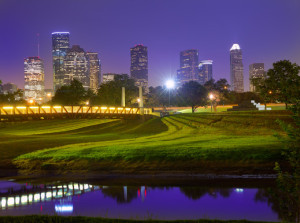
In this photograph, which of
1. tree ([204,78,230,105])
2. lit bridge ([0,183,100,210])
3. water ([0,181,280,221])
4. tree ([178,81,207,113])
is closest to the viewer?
water ([0,181,280,221])

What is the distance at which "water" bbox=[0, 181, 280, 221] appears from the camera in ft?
55.4

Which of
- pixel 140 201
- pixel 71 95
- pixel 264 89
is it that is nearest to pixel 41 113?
pixel 140 201

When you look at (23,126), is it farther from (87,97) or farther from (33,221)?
(33,221)

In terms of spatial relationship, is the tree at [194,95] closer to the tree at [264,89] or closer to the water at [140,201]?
the tree at [264,89]

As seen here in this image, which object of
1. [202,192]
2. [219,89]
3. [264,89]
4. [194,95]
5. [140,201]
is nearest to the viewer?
[140,201]

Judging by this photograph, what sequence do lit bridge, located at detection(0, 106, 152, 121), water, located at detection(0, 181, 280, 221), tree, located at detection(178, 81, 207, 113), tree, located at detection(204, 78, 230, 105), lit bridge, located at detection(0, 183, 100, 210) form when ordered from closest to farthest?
water, located at detection(0, 181, 280, 221) < lit bridge, located at detection(0, 183, 100, 210) < lit bridge, located at detection(0, 106, 152, 121) < tree, located at detection(178, 81, 207, 113) < tree, located at detection(204, 78, 230, 105)

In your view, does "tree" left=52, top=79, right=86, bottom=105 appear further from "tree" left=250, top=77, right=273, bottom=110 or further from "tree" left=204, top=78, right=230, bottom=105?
"tree" left=250, top=77, right=273, bottom=110

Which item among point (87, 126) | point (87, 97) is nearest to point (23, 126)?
point (87, 126)

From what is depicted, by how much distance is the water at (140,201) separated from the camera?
665 inches

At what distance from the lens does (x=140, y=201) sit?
19531 mm

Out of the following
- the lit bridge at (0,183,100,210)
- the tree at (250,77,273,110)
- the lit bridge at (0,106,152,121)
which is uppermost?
the tree at (250,77,273,110)

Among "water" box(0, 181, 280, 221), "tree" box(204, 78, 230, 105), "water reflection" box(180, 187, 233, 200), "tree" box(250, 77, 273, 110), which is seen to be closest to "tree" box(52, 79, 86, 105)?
"tree" box(204, 78, 230, 105)

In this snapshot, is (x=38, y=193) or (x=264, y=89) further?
(x=264, y=89)

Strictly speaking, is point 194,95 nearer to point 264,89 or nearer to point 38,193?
point 264,89
